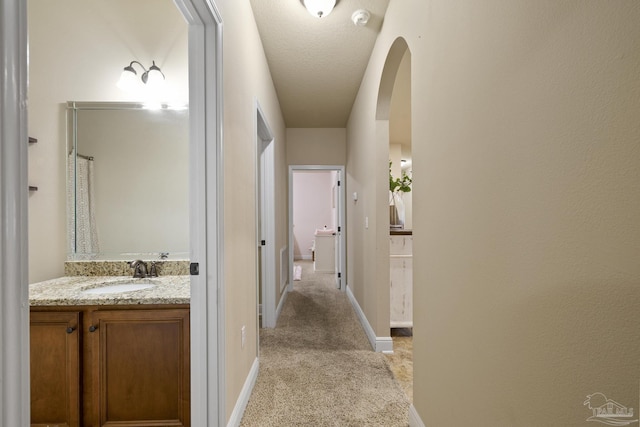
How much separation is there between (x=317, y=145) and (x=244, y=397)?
3763 millimetres

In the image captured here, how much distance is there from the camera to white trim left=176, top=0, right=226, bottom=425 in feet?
4.49

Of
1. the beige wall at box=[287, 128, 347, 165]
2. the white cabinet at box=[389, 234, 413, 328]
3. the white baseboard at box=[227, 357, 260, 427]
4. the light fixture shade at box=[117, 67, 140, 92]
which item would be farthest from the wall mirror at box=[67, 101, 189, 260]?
the beige wall at box=[287, 128, 347, 165]

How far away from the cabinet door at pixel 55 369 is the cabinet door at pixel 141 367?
9 centimetres

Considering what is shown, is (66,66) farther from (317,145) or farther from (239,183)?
(317,145)

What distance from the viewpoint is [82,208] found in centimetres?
203

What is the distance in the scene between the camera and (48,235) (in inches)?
74.4

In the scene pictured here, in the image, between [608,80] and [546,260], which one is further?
[546,260]

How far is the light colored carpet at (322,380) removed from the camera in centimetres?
179

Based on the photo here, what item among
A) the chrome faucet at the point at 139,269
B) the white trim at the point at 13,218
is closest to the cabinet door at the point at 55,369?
the chrome faucet at the point at 139,269

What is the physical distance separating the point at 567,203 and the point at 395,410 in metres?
1.70

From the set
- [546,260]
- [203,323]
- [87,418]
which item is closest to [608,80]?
[546,260]

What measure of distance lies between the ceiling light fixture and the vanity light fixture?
3.73 feet

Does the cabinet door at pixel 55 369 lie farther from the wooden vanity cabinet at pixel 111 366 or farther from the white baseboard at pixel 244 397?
the white baseboard at pixel 244 397

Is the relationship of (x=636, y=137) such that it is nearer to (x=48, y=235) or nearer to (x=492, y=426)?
(x=492, y=426)
